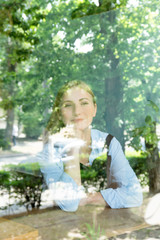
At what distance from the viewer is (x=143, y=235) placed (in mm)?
2172

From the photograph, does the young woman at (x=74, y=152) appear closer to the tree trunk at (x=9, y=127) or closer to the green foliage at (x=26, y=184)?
the green foliage at (x=26, y=184)

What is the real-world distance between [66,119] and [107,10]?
917mm

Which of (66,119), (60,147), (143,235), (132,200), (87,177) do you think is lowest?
(143,235)

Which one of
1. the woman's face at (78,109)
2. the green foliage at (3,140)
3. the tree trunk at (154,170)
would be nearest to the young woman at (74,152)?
the woman's face at (78,109)

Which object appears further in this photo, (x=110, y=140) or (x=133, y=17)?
(x=133, y=17)

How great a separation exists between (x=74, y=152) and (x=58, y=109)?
0.31m

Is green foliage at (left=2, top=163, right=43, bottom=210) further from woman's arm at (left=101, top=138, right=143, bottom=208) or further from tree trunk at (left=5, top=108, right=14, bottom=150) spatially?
woman's arm at (left=101, top=138, right=143, bottom=208)

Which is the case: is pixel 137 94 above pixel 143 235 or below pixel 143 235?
above

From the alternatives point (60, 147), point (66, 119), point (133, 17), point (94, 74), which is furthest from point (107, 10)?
point (60, 147)

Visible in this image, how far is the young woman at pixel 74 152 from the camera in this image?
211 cm

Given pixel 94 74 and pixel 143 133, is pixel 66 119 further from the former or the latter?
pixel 143 133

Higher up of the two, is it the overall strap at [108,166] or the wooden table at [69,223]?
the overall strap at [108,166]

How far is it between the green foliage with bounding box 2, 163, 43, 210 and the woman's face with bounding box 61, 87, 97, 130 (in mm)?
397

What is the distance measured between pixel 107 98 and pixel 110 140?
0.30 meters
